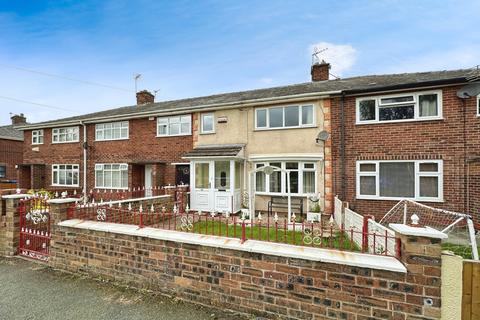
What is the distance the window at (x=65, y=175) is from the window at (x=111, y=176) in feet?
6.29

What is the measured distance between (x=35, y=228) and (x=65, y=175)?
12.4 m

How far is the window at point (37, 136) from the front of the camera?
57.8 ft

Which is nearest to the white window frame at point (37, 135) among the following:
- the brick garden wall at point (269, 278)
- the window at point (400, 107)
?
the brick garden wall at point (269, 278)

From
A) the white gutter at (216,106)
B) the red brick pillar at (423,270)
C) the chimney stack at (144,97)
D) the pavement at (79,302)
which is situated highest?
the chimney stack at (144,97)

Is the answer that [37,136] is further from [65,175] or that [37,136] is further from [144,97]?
[144,97]

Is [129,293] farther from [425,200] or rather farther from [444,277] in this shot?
[425,200]

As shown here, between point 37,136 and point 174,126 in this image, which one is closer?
point 174,126

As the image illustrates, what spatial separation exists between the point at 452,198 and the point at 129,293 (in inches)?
405

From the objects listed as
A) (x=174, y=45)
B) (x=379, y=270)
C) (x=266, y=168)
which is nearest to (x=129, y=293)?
(x=379, y=270)

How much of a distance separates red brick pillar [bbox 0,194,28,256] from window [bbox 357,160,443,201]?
10970 mm

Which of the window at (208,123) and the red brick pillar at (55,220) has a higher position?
the window at (208,123)

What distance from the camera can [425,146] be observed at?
881cm

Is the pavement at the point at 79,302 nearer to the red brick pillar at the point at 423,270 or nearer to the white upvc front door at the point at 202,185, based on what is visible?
the red brick pillar at the point at 423,270

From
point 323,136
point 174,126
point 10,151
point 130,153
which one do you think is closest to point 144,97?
point 130,153
